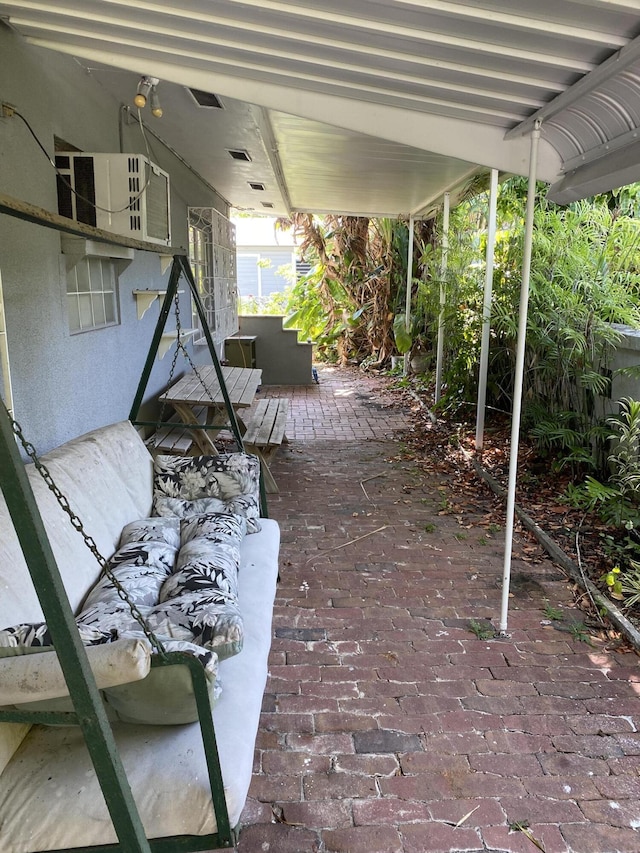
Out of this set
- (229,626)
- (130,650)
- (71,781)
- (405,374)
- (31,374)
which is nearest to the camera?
(130,650)

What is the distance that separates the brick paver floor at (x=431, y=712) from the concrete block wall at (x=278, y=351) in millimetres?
7031

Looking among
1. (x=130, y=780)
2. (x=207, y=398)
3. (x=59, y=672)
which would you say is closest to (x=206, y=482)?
(x=207, y=398)

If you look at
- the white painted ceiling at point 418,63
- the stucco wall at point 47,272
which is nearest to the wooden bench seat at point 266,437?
the stucco wall at point 47,272

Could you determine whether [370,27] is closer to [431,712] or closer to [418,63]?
[418,63]

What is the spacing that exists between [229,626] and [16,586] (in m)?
0.77

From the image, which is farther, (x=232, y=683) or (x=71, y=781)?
(x=232, y=683)

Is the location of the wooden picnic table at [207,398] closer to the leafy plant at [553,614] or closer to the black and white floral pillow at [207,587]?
the black and white floral pillow at [207,587]

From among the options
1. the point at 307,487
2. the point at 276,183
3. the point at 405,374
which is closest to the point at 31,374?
the point at 307,487

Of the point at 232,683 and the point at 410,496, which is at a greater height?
the point at 232,683

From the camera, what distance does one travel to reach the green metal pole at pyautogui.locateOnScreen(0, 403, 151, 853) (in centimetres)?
133

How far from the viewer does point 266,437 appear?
18.5 feet

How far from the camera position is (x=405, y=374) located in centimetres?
1198

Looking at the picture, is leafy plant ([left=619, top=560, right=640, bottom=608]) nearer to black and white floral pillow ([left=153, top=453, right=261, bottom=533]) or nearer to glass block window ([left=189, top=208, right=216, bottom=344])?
black and white floral pillow ([left=153, top=453, right=261, bottom=533])

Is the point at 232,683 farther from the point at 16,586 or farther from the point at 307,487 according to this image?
the point at 307,487
